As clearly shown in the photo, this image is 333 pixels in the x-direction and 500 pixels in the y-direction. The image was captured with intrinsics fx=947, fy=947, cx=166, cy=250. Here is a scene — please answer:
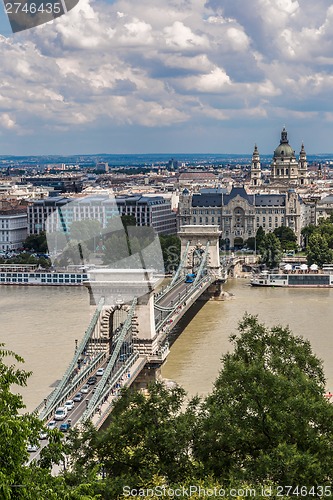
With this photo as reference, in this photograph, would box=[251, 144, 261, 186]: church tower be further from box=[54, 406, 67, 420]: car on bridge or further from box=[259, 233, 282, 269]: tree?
box=[54, 406, 67, 420]: car on bridge

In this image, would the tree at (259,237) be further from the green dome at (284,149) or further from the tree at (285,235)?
the green dome at (284,149)

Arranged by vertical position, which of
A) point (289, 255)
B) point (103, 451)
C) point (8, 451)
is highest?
point (8, 451)

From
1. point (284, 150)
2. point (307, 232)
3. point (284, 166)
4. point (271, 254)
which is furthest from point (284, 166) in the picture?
point (271, 254)

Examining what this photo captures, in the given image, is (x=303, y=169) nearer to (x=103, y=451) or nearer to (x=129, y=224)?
(x=129, y=224)

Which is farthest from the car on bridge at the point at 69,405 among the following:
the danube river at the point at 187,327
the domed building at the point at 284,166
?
the domed building at the point at 284,166

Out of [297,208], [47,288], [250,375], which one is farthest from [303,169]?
[250,375]

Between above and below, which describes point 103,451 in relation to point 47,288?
above
